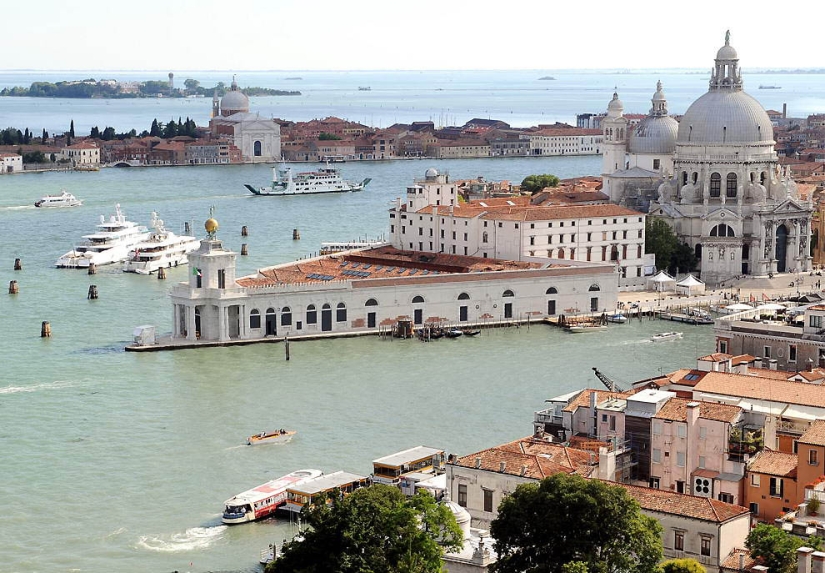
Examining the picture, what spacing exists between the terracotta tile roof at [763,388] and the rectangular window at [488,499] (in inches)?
111

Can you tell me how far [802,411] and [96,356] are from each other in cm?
1268

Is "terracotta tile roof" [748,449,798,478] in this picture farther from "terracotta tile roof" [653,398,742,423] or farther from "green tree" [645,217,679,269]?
"green tree" [645,217,679,269]

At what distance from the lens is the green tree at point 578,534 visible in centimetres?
1189

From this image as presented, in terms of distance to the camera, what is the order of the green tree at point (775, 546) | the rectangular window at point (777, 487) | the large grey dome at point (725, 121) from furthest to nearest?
the large grey dome at point (725, 121)
the rectangular window at point (777, 487)
the green tree at point (775, 546)

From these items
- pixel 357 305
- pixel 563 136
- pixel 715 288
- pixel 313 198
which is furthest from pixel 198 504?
pixel 563 136

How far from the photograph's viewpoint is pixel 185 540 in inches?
614

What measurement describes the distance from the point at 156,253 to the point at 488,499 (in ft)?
78.0

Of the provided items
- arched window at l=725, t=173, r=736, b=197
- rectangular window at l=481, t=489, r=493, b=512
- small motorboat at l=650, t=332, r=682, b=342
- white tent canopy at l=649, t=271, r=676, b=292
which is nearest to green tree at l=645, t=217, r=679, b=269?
white tent canopy at l=649, t=271, r=676, b=292

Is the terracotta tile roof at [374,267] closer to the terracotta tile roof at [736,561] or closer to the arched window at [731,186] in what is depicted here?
the arched window at [731,186]

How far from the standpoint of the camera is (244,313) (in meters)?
27.0

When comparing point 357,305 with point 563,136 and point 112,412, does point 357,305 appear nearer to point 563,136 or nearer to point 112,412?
point 112,412

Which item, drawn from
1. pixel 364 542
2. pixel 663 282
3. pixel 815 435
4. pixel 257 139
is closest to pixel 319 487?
pixel 364 542

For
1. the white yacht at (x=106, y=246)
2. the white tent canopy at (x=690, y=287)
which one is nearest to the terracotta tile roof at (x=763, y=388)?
the white tent canopy at (x=690, y=287)

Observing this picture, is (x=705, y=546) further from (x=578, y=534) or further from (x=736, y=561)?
(x=578, y=534)
